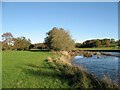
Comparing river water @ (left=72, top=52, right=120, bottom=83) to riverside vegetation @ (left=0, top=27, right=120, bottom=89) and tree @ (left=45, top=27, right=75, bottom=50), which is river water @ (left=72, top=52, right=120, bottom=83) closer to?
riverside vegetation @ (left=0, top=27, right=120, bottom=89)

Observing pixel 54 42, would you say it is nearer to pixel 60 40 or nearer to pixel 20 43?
pixel 60 40

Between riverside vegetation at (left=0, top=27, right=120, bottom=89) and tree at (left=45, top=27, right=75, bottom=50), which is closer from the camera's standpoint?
riverside vegetation at (left=0, top=27, right=120, bottom=89)

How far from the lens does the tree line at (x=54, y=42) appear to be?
8425 cm

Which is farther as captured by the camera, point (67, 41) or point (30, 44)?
point (30, 44)

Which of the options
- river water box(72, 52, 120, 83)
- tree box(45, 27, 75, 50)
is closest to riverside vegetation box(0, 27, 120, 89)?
tree box(45, 27, 75, 50)

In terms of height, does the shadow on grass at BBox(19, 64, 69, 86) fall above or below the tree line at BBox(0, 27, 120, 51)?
below

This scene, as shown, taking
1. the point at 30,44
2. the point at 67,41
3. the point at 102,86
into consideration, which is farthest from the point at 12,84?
the point at 30,44

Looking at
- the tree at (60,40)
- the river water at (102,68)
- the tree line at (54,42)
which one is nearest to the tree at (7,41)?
the tree line at (54,42)

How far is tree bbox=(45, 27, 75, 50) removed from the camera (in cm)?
8331

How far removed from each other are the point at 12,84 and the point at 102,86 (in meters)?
5.42

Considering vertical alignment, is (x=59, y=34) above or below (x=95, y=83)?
above

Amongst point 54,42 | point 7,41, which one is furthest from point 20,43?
point 54,42

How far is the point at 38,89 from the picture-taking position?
13398mm

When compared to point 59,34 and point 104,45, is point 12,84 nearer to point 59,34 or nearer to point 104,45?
point 59,34
